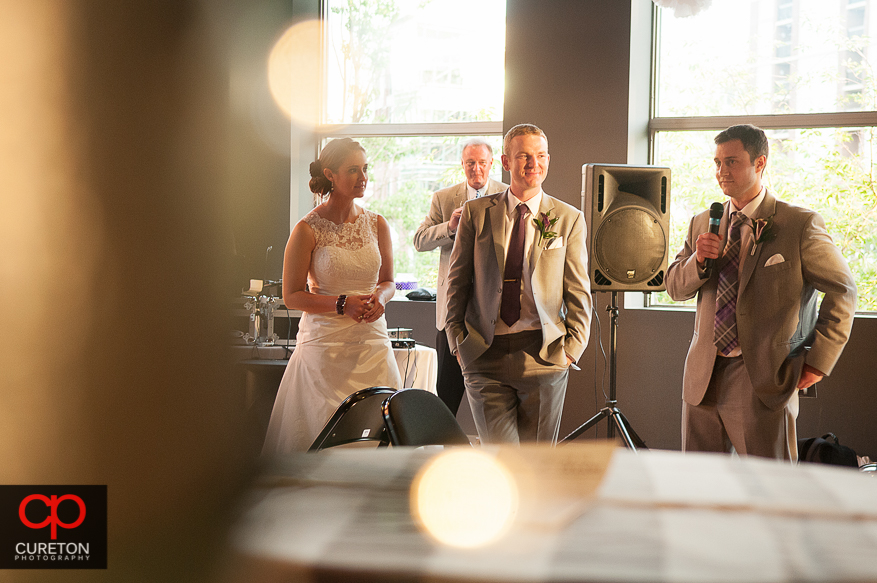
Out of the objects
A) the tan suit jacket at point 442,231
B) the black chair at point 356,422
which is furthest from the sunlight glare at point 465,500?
the tan suit jacket at point 442,231

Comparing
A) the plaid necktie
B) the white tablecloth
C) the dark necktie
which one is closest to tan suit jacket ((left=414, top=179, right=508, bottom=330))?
the white tablecloth

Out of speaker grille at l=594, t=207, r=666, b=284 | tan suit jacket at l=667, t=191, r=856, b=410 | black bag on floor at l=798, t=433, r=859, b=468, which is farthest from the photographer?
black bag on floor at l=798, t=433, r=859, b=468

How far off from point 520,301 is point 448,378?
153 centimetres

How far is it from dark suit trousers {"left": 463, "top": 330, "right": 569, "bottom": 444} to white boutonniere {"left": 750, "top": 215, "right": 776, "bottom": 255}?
2.88ft

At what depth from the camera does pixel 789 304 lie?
2.57 meters

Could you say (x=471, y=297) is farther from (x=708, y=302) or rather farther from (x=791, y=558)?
(x=791, y=558)

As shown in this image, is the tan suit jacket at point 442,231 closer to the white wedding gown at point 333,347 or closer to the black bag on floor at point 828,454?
the white wedding gown at point 333,347

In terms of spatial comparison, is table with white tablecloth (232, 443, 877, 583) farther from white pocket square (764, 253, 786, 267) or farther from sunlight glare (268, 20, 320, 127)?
white pocket square (764, 253, 786, 267)

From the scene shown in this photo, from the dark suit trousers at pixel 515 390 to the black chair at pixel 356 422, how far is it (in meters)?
0.58

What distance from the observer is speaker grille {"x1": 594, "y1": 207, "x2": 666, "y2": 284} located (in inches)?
129

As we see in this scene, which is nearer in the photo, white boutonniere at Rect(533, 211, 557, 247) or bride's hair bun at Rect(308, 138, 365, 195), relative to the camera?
white boutonniere at Rect(533, 211, 557, 247)

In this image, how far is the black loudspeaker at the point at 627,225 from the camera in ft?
10.7

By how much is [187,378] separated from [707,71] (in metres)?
5.18

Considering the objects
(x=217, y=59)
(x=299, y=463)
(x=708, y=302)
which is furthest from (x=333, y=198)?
(x=217, y=59)
